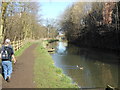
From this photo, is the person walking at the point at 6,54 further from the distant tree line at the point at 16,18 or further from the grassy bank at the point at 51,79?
the distant tree line at the point at 16,18

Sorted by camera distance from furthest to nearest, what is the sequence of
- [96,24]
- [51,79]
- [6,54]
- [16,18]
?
[96,24], [16,18], [51,79], [6,54]

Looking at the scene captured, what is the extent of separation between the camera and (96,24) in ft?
136

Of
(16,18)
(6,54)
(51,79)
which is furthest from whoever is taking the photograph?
(16,18)

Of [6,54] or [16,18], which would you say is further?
[16,18]

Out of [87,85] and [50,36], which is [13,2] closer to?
[87,85]

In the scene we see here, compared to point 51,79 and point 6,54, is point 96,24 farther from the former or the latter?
point 6,54

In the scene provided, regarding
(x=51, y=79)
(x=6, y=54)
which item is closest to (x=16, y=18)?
(x=51, y=79)

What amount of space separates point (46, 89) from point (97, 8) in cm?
3628

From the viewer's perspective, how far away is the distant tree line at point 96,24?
3428 centimetres

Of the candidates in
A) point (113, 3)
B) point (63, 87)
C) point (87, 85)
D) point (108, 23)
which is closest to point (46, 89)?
point (63, 87)

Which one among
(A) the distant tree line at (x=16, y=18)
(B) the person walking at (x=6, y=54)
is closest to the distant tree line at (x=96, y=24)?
(A) the distant tree line at (x=16, y=18)

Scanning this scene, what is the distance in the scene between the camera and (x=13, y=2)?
1272cm

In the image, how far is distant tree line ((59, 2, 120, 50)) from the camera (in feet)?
112

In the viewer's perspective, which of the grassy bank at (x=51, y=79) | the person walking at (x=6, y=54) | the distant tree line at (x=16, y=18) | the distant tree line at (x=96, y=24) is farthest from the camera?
the distant tree line at (x=96, y=24)
